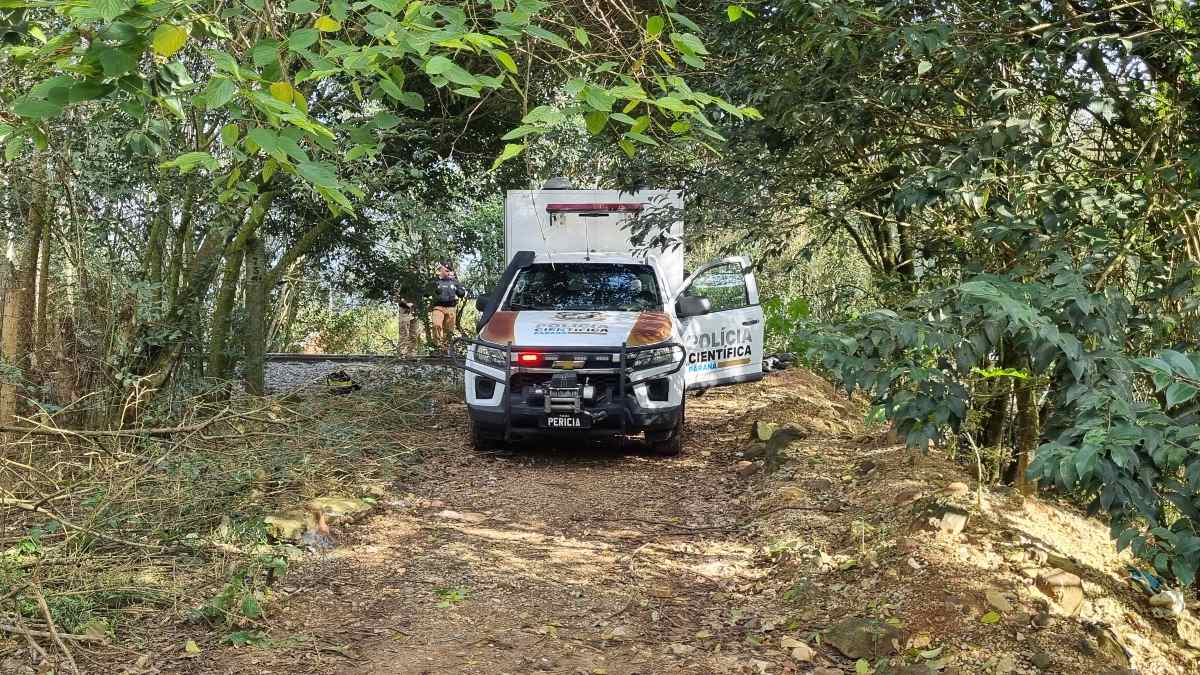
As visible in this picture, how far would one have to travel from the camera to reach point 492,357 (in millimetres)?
9359

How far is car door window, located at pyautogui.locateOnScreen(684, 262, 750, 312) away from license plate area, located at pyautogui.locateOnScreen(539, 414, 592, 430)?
242cm

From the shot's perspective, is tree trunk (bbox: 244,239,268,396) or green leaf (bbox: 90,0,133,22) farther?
tree trunk (bbox: 244,239,268,396)

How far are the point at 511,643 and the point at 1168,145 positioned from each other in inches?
176

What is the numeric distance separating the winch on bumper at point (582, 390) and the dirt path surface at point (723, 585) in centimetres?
64

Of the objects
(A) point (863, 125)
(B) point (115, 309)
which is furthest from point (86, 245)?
(A) point (863, 125)

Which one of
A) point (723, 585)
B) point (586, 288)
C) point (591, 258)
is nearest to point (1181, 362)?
point (723, 585)

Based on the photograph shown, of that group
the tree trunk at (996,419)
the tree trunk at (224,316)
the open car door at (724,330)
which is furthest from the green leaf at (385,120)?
the tree trunk at (224,316)

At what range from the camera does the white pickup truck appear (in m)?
9.20

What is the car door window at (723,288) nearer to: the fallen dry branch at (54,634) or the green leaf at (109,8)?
the fallen dry branch at (54,634)

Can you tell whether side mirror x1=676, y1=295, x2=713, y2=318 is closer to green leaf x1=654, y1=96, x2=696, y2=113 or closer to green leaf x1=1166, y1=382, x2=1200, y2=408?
green leaf x1=654, y1=96, x2=696, y2=113

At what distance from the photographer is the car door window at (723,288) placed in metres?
11.1

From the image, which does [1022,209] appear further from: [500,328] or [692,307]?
[500,328]

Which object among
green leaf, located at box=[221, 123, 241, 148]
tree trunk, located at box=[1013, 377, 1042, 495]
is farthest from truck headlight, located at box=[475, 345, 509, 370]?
green leaf, located at box=[221, 123, 241, 148]

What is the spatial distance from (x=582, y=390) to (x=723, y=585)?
321 centimetres
